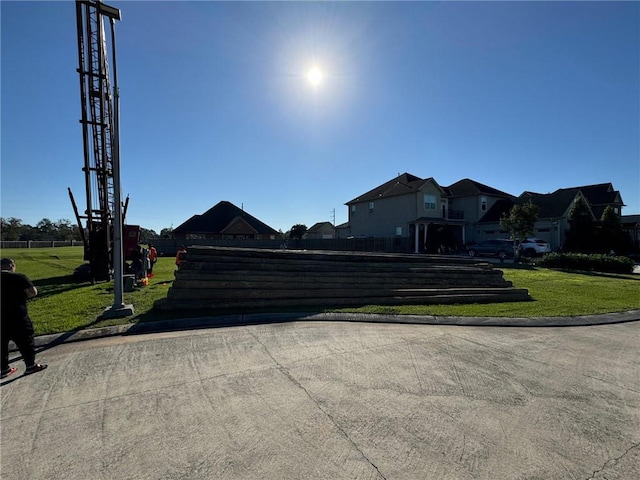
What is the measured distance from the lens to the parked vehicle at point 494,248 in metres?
26.4

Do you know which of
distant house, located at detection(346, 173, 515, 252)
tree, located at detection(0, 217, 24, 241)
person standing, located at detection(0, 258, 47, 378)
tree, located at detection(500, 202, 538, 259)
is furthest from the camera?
tree, located at detection(0, 217, 24, 241)

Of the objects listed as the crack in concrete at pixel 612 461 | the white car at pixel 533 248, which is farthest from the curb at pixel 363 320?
the white car at pixel 533 248

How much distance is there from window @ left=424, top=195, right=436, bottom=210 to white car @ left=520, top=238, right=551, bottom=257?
33.5 ft

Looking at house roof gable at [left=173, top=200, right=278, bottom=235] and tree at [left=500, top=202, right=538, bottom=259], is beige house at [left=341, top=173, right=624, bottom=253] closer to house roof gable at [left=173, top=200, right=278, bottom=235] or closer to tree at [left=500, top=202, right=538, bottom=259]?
tree at [left=500, top=202, right=538, bottom=259]

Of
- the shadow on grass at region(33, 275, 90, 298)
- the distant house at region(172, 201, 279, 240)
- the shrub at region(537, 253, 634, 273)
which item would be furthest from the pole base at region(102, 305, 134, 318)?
the distant house at region(172, 201, 279, 240)

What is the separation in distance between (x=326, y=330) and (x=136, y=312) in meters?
4.32

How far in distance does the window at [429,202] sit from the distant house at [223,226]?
2261cm

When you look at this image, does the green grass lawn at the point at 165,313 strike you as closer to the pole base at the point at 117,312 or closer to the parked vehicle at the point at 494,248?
the pole base at the point at 117,312

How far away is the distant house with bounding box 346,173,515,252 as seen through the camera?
34125 mm

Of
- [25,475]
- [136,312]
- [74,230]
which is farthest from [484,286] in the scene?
[74,230]

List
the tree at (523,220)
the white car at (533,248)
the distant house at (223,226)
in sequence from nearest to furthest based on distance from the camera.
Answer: the tree at (523,220) < the white car at (533,248) < the distant house at (223,226)

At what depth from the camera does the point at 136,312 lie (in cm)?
750

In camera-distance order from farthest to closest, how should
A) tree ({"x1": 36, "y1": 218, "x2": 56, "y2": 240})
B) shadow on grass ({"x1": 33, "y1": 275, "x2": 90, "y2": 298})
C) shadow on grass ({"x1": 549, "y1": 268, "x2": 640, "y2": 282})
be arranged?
1. tree ({"x1": 36, "y1": 218, "x2": 56, "y2": 240})
2. shadow on grass ({"x1": 549, "y1": 268, "x2": 640, "y2": 282})
3. shadow on grass ({"x1": 33, "y1": 275, "x2": 90, "y2": 298})

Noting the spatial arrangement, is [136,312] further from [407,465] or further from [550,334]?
[550,334]
